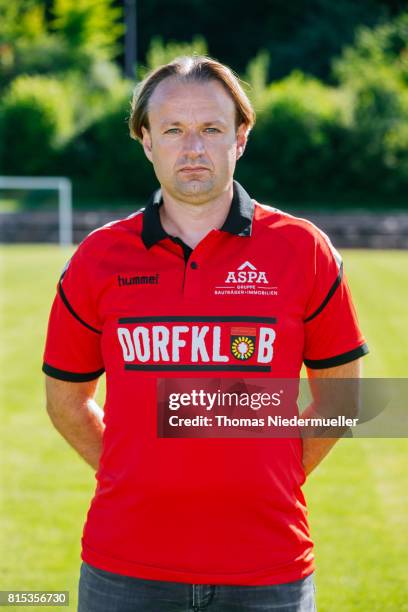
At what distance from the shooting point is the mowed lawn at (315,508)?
458 cm

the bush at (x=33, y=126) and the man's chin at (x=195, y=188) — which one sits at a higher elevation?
the man's chin at (x=195, y=188)

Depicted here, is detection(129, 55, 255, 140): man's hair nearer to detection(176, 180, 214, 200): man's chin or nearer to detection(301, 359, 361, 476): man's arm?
detection(176, 180, 214, 200): man's chin

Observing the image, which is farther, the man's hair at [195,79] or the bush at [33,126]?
the bush at [33,126]

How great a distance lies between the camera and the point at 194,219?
2.45 metres

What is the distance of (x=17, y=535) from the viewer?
17.0 feet

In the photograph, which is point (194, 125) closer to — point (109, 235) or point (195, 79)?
point (195, 79)

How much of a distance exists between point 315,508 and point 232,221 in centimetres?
354

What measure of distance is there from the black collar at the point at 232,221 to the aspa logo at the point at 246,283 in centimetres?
Answer: 11

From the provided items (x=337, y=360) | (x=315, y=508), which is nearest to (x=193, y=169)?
(x=337, y=360)

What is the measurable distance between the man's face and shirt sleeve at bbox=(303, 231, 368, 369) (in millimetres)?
307

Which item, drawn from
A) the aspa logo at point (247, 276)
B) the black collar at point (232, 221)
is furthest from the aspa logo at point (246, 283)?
the black collar at point (232, 221)

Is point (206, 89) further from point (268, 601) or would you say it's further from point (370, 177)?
point (370, 177)

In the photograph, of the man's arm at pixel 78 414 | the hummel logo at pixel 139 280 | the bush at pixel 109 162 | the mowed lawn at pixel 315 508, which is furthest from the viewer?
the bush at pixel 109 162

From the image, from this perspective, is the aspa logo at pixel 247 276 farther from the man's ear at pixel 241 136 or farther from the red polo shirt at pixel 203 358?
the man's ear at pixel 241 136
